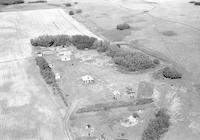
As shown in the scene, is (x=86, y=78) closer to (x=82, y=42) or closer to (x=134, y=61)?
(x=134, y=61)

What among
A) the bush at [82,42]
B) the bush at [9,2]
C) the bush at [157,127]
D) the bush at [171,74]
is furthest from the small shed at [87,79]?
the bush at [9,2]

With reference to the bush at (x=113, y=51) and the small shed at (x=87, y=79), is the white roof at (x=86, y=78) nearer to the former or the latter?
the small shed at (x=87, y=79)

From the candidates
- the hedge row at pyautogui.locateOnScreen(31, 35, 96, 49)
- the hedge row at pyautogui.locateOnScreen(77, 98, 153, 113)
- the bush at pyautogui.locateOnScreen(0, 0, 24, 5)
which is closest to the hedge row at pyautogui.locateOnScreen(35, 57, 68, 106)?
the hedge row at pyautogui.locateOnScreen(77, 98, 153, 113)

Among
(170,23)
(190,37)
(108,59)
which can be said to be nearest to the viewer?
(108,59)

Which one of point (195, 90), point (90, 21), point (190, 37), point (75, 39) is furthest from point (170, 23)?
point (195, 90)

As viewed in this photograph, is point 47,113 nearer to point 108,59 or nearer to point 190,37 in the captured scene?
point 108,59

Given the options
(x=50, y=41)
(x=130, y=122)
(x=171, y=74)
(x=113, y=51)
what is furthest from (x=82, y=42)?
(x=130, y=122)
